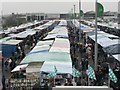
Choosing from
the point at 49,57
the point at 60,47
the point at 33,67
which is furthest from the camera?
the point at 60,47

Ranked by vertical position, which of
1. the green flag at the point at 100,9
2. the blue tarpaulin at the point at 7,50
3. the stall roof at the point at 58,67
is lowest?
the blue tarpaulin at the point at 7,50

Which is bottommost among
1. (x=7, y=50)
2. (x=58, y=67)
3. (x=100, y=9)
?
(x=7, y=50)

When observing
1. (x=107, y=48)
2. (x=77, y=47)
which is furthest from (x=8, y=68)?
(x=77, y=47)

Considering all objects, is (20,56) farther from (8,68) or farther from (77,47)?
(77,47)

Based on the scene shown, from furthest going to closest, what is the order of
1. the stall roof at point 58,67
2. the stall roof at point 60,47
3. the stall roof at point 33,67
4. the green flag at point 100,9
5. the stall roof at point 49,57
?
the stall roof at point 60,47
the green flag at point 100,9
the stall roof at point 49,57
the stall roof at point 33,67
the stall roof at point 58,67

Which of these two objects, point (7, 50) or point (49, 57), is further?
point (7, 50)

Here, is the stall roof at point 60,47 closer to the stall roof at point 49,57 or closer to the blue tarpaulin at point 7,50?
the stall roof at point 49,57

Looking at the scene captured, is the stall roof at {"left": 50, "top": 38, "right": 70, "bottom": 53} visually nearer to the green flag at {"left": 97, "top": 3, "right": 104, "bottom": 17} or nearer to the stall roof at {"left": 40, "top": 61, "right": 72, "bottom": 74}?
the green flag at {"left": 97, "top": 3, "right": 104, "bottom": 17}

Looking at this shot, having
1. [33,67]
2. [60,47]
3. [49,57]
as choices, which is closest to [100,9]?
[49,57]

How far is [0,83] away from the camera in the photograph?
1445 cm

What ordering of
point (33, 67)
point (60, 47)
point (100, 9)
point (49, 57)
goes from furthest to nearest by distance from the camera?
1. point (60, 47)
2. point (100, 9)
3. point (49, 57)
4. point (33, 67)

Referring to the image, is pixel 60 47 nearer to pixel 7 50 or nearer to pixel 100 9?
pixel 7 50

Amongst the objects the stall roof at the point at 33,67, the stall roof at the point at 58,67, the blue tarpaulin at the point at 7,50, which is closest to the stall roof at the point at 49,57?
the stall roof at the point at 58,67

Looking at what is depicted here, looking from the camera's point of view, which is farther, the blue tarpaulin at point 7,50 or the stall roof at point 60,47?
the blue tarpaulin at point 7,50
